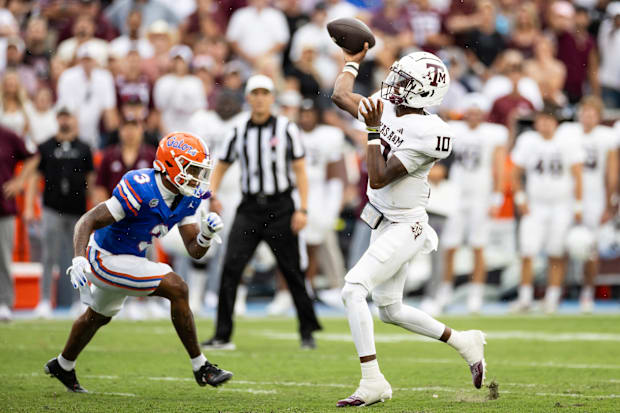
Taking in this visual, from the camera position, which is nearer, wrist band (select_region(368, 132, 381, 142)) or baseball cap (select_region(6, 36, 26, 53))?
wrist band (select_region(368, 132, 381, 142))

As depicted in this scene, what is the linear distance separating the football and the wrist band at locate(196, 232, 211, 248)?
4.14ft

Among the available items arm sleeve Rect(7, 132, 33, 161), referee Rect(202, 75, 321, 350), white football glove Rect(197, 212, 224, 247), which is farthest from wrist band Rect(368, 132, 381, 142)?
arm sleeve Rect(7, 132, 33, 161)

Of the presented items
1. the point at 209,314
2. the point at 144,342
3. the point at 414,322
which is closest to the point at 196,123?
the point at 209,314

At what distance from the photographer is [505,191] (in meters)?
12.3

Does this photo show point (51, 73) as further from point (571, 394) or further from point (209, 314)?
point (571, 394)

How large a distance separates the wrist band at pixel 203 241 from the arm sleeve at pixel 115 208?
42 centimetres

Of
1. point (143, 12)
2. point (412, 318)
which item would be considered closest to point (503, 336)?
point (412, 318)

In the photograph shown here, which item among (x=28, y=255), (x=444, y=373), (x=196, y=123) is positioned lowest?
(x=444, y=373)

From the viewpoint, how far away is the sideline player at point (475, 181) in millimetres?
11367

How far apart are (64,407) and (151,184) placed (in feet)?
3.92

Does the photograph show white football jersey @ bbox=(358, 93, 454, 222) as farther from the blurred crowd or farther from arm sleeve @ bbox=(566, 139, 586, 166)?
arm sleeve @ bbox=(566, 139, 586, 166)

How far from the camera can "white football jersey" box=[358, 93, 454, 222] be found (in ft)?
17.3

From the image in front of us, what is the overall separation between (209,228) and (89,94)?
22.6 feet

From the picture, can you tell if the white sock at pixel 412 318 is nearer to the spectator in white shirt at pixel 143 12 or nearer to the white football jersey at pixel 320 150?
the white football jersey at pixel 320 150
